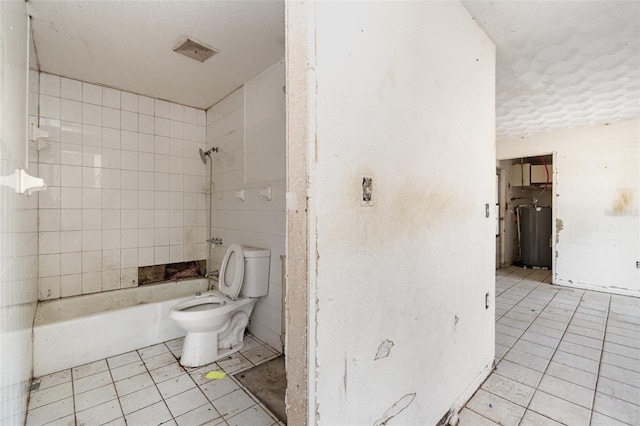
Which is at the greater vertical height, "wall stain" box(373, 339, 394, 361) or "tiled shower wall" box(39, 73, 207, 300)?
"tiled shower wall" box(39, 73, 207, 300)

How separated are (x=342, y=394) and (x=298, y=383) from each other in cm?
17

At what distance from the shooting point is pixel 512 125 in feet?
12.3

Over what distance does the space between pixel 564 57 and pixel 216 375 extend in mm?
3424

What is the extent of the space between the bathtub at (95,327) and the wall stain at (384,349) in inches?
82.6

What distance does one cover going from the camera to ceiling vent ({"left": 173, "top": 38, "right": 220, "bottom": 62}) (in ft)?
6.70

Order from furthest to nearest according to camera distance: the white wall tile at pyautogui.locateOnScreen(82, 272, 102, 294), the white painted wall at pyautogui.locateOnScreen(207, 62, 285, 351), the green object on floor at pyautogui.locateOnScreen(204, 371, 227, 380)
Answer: the white wall tile at pyautogui.locateOnScreen(82, 272, 102, 294), the white painted wall at pyautogui.locateOnScreen(207, 62, 285, 351), the green object on floor at pyautogui.locateOnScreen(204, 371, 227, 380)

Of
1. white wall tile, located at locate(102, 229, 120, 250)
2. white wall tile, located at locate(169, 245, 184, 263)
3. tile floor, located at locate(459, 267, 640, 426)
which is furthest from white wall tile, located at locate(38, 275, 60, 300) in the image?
tile floor, located at locate(459, 267, 640, 426)

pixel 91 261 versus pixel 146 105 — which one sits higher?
pixel 146 105

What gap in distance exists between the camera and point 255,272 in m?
2.39

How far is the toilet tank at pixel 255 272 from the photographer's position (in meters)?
2.39

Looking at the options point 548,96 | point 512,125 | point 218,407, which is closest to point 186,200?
point 218,407

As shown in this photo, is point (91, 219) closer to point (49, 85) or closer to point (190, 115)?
point (49, 85)

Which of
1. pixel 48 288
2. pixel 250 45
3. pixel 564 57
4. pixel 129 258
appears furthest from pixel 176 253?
pixel 564 57

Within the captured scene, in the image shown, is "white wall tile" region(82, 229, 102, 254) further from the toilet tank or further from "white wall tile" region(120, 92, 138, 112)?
the toilet tank
